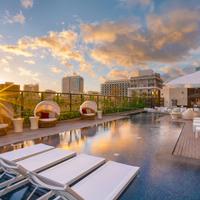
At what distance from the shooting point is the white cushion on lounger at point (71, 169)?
2.59 m

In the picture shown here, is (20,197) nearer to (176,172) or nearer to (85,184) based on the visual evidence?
(85,184)

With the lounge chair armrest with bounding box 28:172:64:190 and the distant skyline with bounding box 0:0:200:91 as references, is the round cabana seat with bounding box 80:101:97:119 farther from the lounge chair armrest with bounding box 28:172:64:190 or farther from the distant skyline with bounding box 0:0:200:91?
the lounge chair armrest with bounding box 28:172:64:190

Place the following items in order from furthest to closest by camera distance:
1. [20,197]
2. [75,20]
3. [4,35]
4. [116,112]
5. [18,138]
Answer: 1. [116,112]
2. [75,20]
3. [4,35]
4. [18,138]
5. [20,197]

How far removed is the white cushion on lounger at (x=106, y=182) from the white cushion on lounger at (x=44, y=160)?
2.75 feet

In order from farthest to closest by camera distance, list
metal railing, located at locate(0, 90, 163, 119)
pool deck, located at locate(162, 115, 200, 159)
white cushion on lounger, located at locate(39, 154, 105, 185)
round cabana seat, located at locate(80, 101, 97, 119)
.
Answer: round cabana seat, located at locate(80, 101, 97, 119)
metal railing, located at locate(0, 90, 163, 119)
pool deck, located at locate(162, 115, 200, 159)
white cushion on lounger, located at locate(39, 154, 105, 185)

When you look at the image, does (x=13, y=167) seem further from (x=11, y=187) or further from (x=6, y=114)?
(x=6, y=114)

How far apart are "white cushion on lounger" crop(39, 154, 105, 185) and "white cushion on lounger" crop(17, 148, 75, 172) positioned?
0.15m

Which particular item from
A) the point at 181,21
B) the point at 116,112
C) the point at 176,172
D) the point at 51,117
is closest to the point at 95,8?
the point at 181,21

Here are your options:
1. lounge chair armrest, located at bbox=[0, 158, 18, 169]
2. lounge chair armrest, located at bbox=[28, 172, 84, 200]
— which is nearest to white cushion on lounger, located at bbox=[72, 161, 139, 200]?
lounge chair armrest, located at bbox=[28, 172, 84, 200]

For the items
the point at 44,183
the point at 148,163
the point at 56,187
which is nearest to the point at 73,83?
the point at 148,163

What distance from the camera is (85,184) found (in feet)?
8.28

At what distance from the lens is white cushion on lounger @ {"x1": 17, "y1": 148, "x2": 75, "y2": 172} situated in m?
2.96

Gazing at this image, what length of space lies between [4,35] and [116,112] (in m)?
9.52

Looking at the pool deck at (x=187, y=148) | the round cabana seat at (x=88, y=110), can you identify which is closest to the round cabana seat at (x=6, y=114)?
the round cabana seat at (x=88, y=110)
